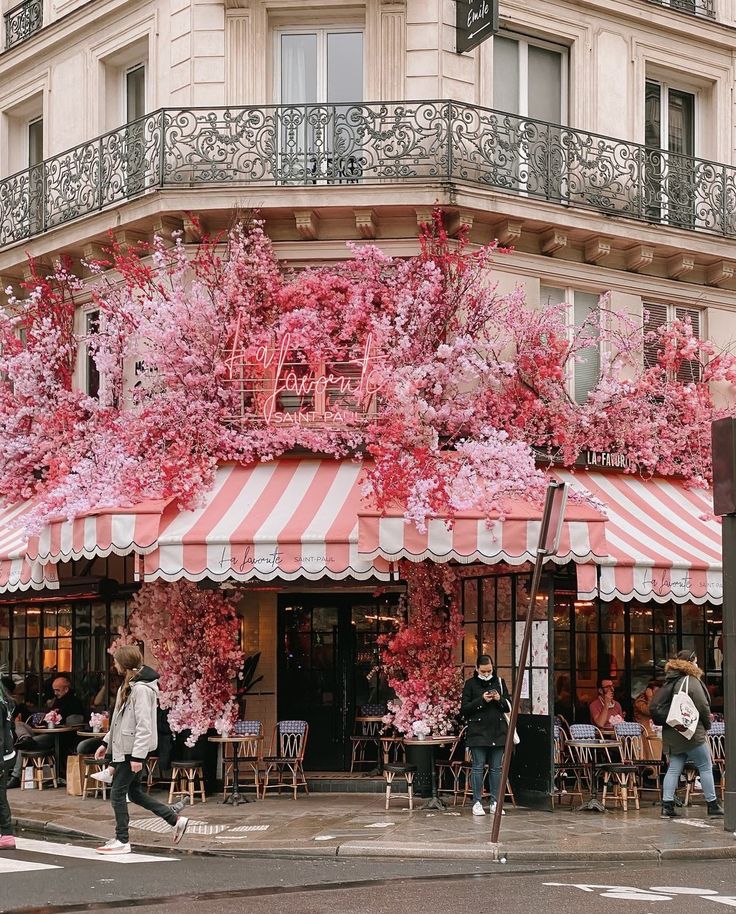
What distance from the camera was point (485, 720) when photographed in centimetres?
1502

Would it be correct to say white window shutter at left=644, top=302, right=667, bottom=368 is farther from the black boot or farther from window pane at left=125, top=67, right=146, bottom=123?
window pane at left=125, top=67, right=146, bottom=123

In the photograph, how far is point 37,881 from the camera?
1041 centimetres

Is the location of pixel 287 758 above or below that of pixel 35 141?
below

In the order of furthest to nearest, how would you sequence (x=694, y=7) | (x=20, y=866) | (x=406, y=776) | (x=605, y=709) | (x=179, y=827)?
(x=694, y=7), (x=605, y=709), (x=406, y=776), (x=179, y=827), (x=20, y=866)

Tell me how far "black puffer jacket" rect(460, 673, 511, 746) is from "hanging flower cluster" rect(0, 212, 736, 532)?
239cm

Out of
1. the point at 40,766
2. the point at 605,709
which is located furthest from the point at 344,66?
the point at 40,766

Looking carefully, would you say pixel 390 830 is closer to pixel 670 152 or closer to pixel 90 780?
pixel 90 780

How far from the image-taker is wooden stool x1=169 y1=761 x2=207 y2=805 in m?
16.0

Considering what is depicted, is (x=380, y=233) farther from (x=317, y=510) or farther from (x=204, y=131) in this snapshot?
(x=317, y=510)

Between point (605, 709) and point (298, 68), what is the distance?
891cm

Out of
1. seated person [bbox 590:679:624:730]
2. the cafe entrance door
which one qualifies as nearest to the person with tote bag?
seated person [bbox 590:679:624:730]

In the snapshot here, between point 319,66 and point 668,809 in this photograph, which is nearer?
point 668,809

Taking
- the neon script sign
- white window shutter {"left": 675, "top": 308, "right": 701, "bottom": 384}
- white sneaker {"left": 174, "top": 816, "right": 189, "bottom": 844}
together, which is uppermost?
white window shutter {"left": 675, "top": 308, "right": 701, "bottom": 384}

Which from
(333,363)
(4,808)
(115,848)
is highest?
(333,363)
